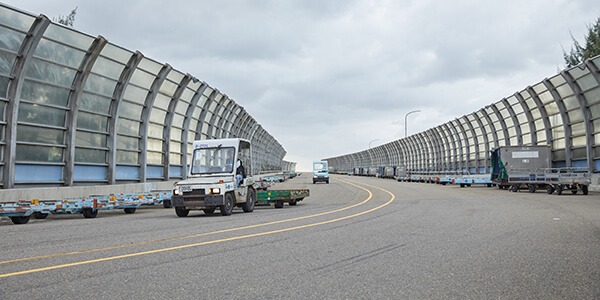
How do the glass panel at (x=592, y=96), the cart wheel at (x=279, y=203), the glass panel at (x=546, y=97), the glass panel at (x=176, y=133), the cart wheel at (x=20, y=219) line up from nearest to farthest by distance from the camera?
1. the cart wheel at (x=20, y=219)
2. the cart wheel at (x=279, y=203)
3. the glass panel at (x=176, y=133)
4. the glass panel at (x=592, y=96)
5. the glass panel at (x=546, y=97)

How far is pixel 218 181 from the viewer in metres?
14.6

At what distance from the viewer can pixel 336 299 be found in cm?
451

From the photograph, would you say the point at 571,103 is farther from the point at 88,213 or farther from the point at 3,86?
the point at 3,86

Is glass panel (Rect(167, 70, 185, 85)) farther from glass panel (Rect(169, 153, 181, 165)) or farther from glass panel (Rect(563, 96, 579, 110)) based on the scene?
glass panel (Rect(563, 96, 579, 110))

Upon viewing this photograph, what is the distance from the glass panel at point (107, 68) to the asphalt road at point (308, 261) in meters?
8.03

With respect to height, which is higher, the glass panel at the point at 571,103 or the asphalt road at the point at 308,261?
the glass panel at the point at 571,103

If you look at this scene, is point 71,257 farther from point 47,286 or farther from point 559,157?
point 559,157

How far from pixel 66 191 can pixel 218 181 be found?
18.7ft

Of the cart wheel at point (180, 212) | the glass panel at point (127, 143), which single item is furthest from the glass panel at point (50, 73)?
the cart wheel at point (180, 212)

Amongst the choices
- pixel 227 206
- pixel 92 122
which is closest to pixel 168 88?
pixel 92 122

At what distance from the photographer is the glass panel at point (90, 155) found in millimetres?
17394

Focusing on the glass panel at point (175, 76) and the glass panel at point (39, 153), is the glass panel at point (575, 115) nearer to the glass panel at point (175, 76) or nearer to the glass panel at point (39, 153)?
the glass panel at point (175, 76)

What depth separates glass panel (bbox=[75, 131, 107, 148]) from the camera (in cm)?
1744

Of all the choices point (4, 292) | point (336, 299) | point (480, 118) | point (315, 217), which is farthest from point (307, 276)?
point (480, 118)
